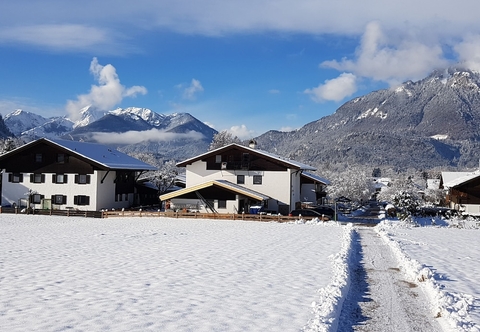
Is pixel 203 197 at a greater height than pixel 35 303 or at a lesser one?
greater

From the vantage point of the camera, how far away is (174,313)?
10586mm

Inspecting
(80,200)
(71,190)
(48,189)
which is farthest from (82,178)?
(48,189)

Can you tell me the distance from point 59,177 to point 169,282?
129 feet

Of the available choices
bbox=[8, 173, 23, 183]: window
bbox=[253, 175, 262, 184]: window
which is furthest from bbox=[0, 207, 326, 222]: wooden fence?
bbox=[253, 175, 262, 184]: window

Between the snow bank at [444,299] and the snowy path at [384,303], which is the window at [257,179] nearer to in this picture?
the snowy path at [384,303]

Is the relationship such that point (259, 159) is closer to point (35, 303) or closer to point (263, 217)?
point (263, 217)

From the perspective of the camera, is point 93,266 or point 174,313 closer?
point 174,313

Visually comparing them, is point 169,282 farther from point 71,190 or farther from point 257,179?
point 71,190

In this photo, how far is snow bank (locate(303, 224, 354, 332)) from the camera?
9961mm

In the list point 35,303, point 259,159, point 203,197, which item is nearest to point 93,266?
point 35,303

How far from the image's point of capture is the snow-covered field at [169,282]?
398 inches

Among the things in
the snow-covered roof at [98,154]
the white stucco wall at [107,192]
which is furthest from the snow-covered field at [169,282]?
the snow-covered roof at [98,154]

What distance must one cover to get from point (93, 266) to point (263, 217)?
23.8m

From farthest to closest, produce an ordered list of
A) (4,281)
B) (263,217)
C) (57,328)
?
1. (263,217)
2. (4,281)
3. (57,328)
